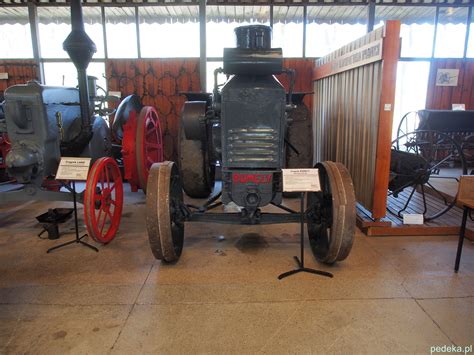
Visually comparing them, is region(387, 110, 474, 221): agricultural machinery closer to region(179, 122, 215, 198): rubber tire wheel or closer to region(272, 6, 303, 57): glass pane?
region(179, 122, 215, 198): rubber tire wheel

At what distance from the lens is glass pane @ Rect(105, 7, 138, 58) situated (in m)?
6.66

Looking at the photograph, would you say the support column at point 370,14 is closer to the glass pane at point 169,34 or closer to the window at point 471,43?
the window at point 471,43

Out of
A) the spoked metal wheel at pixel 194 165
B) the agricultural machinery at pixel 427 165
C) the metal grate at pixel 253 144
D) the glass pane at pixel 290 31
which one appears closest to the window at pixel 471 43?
the agricultural machinery at pixel 427 165

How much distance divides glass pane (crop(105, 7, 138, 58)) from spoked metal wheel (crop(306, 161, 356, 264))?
542 centimetres

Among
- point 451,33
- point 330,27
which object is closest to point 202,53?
point 330,27

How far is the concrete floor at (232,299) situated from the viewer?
1872 millimetres

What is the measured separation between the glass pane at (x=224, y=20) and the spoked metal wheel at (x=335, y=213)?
187 inches

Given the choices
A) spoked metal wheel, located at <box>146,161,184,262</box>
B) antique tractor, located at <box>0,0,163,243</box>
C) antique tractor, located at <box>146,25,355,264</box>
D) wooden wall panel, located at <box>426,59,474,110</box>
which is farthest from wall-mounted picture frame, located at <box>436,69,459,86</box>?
spoked metal wheel, located at <box>146,161,184,262</box>

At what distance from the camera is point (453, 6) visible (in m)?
6.71

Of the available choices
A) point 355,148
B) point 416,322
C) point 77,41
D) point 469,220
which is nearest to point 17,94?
point 77,41

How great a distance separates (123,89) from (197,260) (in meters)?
4.69

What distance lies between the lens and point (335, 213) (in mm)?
2455

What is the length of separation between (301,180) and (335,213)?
35 centimetres

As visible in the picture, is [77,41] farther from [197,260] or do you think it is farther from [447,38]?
[447,38]
